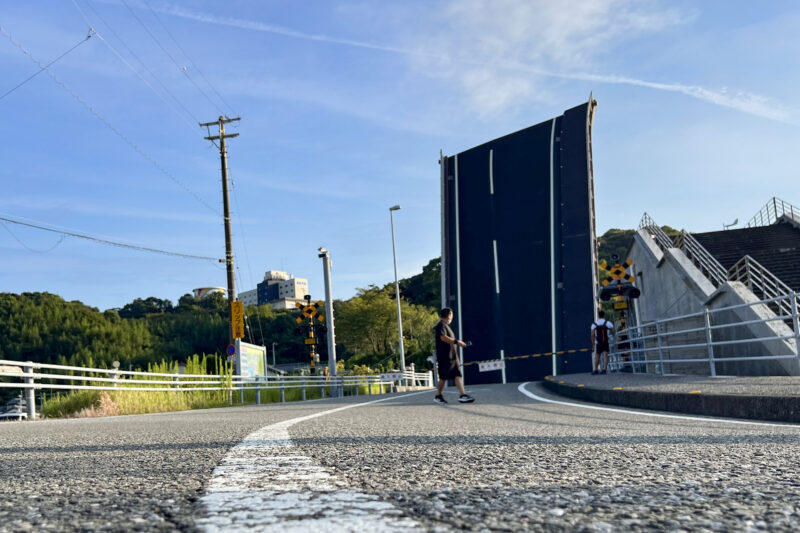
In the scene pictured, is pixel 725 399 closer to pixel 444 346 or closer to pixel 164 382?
pixel 444 346

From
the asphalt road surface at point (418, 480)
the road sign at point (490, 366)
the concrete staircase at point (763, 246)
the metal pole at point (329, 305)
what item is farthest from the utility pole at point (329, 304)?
the asphalt road surface at point (418, 480)

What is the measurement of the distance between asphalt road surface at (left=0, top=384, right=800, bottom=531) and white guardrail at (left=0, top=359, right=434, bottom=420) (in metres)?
5.46

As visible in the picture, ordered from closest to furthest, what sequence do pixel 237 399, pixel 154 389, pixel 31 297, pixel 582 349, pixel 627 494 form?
pixel 627 494
pixel 154 389
pixel 237 399
pixel 582 349
pixel 31 297

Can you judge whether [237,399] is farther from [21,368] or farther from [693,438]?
[693,438]

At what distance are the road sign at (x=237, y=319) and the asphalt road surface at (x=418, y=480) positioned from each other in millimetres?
16820

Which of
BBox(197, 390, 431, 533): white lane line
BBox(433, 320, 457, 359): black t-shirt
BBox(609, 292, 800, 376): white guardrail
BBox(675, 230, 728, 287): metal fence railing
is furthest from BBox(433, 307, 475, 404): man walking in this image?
BBox(675, 230, 728, 287): metal fence railing

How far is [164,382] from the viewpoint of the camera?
13.2m

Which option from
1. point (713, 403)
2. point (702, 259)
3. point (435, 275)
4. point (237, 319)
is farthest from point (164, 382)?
point (435, 275)

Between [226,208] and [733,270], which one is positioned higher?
[226,208]

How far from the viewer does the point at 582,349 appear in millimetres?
19562

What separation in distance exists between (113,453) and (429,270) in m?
69.5

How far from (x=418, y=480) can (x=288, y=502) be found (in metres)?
0.63

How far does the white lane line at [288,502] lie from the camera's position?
155 cm

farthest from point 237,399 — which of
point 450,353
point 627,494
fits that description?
point 627,494
